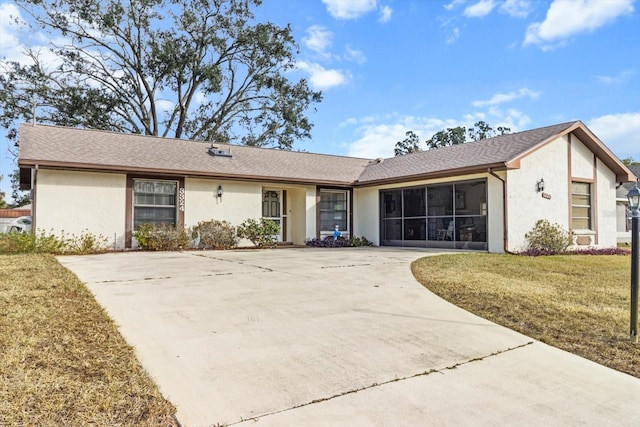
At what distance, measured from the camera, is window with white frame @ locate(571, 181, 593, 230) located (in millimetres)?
13727

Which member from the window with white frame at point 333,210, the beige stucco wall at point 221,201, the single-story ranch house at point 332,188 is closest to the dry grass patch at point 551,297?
the single-story ranch house at point 332,188

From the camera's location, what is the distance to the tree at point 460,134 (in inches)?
1644

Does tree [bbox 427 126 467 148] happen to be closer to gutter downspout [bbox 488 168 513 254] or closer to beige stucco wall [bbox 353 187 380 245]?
beige stucco wall [bbox 353 187 380 245]

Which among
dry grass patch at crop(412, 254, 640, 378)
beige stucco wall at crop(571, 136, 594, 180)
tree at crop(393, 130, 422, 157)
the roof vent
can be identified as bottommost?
dry grass patch at crop(412, 254, 640, 378)

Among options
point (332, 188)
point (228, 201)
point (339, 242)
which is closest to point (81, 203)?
point (228, 201)

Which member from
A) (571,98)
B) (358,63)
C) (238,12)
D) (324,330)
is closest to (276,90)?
(238,12)

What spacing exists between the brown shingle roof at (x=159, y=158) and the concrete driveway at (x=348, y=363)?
7496 mm

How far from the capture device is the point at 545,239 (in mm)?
12375

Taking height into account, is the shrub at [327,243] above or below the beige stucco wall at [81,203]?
below

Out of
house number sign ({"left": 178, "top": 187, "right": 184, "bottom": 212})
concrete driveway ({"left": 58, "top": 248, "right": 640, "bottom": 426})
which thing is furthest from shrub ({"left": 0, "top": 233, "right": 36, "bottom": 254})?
concrete driveway ({"left": 58, "top": 248, "right": 640, "bottom": 426})

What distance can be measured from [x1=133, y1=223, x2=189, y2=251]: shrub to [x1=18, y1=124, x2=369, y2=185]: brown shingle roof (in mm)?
1770

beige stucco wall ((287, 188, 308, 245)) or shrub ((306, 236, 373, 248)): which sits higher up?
beige stucco wall ((287, 188, 308, 245))

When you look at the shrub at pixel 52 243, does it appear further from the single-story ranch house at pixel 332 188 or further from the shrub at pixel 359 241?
the shrub at pixel 359 241

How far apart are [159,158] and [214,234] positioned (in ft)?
10.3
